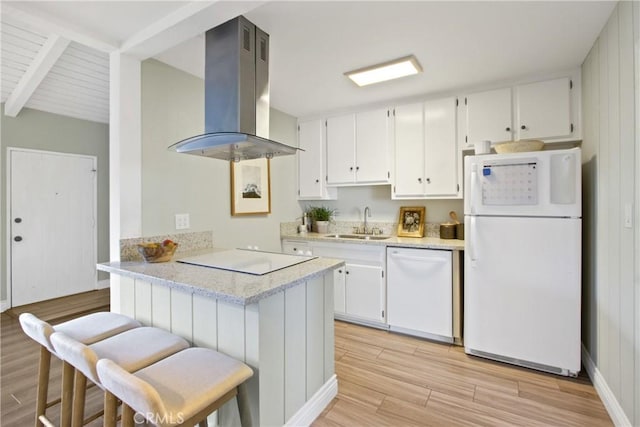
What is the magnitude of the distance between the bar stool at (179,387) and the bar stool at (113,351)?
3.8 inches

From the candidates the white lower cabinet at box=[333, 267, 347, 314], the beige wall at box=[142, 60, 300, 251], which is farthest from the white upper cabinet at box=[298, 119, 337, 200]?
the white lower cabinet at box=[333, 267, 347, 314]

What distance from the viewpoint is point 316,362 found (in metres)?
1.81

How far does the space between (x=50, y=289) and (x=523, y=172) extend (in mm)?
5312

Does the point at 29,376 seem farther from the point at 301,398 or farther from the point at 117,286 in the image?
the point at 301,398

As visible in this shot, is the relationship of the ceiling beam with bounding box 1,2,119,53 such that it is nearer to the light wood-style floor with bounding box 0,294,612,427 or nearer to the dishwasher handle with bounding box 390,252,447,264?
the light wood-style floor with bounding box 0,294,612,427

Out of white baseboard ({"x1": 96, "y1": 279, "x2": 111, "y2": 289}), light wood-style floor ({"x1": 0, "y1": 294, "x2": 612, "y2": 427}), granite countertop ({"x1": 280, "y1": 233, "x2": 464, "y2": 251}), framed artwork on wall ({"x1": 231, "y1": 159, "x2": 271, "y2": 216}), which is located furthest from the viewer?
white baseboard ({"x1": 96, "y1": 279, "x2": 111, "y2": 289})

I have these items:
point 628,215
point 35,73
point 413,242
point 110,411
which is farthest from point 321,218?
point 35,73

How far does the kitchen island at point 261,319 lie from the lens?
1379mm

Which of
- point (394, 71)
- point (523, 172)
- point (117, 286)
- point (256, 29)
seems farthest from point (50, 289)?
point (523, 172)

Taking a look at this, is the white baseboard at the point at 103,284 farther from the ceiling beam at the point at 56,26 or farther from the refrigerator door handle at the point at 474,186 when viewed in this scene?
the refrigerator door handle at the point at 474,186

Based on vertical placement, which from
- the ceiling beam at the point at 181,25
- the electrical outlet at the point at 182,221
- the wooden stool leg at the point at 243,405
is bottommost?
the wooden stool leg at the point at 243,405

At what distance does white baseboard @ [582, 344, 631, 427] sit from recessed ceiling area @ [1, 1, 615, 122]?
2184 millimetres

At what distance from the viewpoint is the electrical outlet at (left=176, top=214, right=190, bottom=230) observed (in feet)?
7.86

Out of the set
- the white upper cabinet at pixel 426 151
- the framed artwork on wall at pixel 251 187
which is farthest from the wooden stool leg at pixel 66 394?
the white upper cabinet at pixel 426 151
